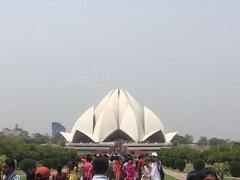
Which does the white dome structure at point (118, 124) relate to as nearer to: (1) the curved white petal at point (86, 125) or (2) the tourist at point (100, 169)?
(1) the curved white petal at point (86, 125)

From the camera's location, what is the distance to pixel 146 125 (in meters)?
54.5

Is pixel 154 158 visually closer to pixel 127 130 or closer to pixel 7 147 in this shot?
pixel 7 147

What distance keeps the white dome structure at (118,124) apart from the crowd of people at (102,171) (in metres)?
42.4

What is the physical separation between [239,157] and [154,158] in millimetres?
17588

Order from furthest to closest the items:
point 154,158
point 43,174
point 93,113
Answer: point 93,113, point 154,158, point 43,174

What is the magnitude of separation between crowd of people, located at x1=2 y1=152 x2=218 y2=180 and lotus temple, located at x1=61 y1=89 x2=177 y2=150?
41696 mm

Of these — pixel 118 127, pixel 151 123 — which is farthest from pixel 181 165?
pixel 151 123

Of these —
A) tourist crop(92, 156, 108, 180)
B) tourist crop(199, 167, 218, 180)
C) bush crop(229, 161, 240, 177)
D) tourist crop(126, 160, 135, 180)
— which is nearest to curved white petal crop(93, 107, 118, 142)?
bush crop(229, 161, 240, 177)

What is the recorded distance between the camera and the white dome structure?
53188 millimetres

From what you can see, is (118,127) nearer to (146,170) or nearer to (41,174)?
(146,170)

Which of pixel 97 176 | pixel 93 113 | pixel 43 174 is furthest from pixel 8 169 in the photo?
pixel 93 113

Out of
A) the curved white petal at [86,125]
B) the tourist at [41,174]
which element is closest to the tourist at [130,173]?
the tourist at [41,174]

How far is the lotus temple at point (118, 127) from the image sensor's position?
52875 mm

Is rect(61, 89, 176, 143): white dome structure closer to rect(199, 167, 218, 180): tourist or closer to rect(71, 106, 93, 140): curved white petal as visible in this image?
rect(71, 106, 93, 140): curved white petal
